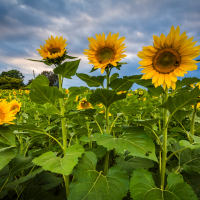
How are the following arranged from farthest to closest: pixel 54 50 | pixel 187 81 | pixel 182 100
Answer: pixel 54 50 → pixel 187 81 → pixel 182 100

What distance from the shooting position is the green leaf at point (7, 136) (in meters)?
1.05

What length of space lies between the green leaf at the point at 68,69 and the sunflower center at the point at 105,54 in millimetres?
186

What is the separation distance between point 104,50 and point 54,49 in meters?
0.53

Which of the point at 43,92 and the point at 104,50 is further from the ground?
the point at 104,50

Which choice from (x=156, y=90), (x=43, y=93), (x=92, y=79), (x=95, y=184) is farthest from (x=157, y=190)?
(x=43, y=93)

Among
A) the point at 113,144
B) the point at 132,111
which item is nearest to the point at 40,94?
the point at 113,144

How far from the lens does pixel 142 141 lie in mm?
951

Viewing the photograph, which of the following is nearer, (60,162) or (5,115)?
(60,162)

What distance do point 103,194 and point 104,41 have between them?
116 centimetres

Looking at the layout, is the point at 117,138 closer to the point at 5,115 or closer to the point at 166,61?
the point at 166,61

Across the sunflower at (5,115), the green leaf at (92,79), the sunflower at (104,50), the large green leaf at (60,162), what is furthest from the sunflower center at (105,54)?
the sunflower at (5,115)

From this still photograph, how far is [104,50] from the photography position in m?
1.26

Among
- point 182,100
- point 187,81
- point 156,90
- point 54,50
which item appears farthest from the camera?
point 54,50

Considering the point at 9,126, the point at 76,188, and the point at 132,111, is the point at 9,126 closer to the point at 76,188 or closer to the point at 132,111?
the point at 76,188
